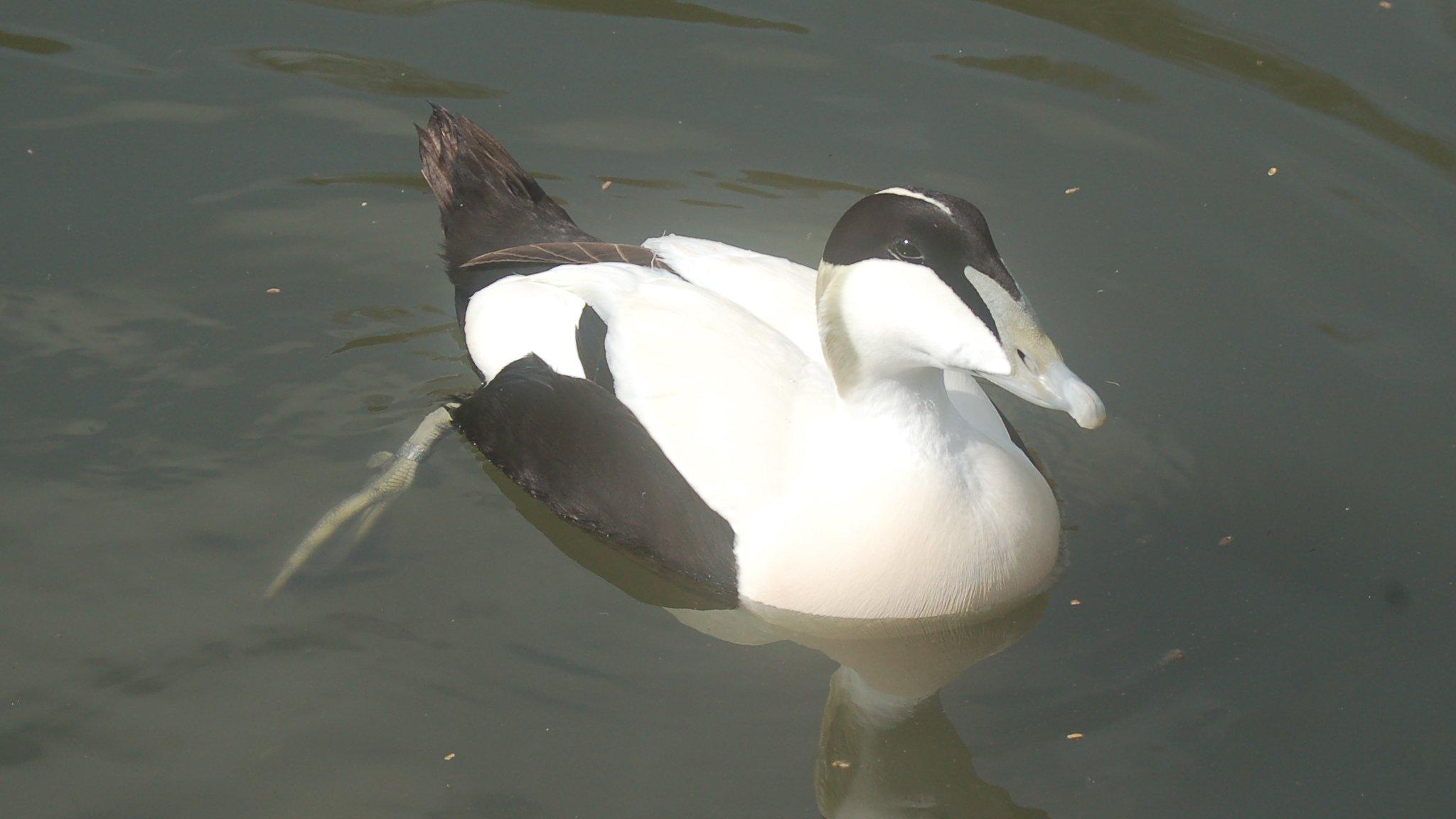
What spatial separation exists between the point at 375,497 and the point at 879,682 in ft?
5.00

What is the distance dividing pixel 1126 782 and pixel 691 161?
2.93 metres

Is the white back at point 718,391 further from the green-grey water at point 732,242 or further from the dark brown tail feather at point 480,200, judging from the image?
the dark brown tail feather at point 480,200

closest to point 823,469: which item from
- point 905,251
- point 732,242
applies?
point 905,251

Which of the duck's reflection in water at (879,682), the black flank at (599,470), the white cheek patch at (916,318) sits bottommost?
the duck's reflection in water at (879,682)

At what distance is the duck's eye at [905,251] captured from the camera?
3.13 metres

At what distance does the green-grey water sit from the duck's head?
89 centimetres

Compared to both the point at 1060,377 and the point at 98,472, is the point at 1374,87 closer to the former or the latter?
the point at 1060,377

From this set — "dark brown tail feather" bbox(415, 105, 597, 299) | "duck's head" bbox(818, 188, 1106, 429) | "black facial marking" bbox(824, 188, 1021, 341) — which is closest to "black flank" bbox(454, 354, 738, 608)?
"dark brown tail feather" bbox(415, 105, 597, 299)

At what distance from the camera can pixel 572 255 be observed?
4199 mm

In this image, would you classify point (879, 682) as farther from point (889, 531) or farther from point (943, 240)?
point (943, 240)

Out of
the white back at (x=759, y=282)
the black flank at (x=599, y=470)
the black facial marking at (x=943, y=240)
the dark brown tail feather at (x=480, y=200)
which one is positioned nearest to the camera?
the black facial marking at (x=943, y=240)

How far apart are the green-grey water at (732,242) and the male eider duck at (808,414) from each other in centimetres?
24

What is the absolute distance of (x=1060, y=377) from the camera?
311 cm

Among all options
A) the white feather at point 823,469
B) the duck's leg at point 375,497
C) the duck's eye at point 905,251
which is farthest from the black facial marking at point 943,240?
the duck's leg at point 375,497
